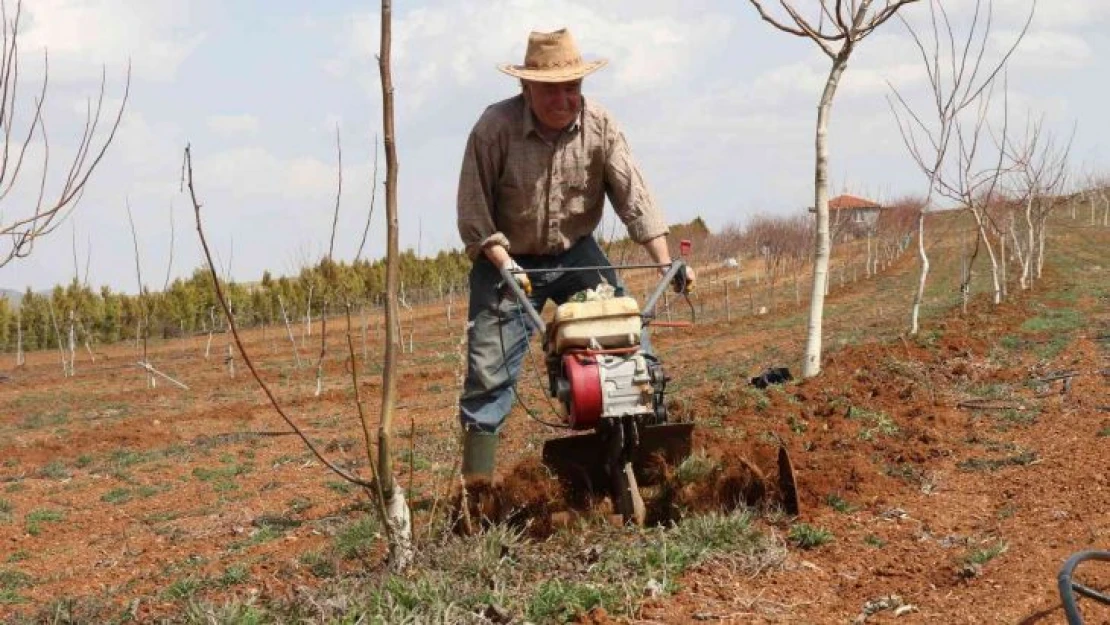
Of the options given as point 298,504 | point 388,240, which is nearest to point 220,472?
point 298,504

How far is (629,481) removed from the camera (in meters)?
4.46

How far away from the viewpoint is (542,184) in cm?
489

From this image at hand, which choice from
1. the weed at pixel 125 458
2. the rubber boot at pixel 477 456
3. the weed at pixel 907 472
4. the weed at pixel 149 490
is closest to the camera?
the rubber boot at pixel 477 456

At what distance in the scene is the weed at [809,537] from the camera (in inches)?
170

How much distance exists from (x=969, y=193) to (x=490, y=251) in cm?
1624

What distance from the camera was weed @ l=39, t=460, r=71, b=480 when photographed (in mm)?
12145

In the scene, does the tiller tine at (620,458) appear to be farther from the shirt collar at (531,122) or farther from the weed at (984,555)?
the shirt collar at (531,122)

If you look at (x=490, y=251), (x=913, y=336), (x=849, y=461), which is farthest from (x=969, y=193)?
(x=490, y=251)

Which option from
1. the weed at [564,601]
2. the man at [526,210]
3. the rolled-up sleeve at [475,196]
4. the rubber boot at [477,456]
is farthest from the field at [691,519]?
the rolled-up sleeve at [475,196]

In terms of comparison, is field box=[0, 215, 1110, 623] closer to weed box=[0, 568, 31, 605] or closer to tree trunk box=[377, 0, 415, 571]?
weed box=[0, 568, 31, 605]

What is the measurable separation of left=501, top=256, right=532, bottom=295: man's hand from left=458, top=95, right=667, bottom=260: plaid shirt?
12 centimetres

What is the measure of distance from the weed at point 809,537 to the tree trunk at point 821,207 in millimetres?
5399

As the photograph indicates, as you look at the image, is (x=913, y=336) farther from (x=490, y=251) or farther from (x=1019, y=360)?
(x=490, y=251)

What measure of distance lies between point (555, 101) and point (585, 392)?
50.6 inches
